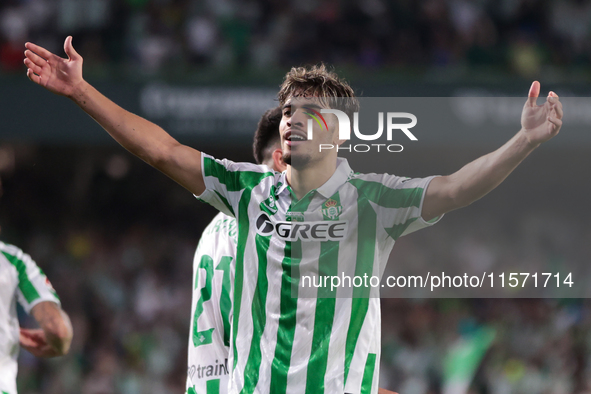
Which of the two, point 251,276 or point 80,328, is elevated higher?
point 80,328

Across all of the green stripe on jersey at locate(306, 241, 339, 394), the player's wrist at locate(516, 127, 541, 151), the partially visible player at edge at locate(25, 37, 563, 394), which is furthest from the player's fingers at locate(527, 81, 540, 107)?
the green stripe on jersey at locate(306, 241, 339, 394)

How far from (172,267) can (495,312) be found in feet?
16.4

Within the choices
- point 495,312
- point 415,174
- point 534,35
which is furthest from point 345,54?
point 415,174

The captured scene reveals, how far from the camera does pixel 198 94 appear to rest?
11031 millimetres

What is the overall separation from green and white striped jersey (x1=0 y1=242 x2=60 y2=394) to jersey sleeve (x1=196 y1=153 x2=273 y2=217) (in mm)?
1727

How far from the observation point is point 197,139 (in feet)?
37.4

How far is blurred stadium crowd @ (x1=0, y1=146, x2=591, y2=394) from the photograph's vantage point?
5797 millimetres

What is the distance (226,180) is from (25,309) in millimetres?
1918

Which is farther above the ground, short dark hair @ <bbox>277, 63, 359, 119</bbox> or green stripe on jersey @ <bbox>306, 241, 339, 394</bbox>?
short dark hair @ <bbox>277, 63, 359, 119</bbox>

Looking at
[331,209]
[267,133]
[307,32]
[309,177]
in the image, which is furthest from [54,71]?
[307,32]

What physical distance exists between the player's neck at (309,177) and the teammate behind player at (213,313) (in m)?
0.79

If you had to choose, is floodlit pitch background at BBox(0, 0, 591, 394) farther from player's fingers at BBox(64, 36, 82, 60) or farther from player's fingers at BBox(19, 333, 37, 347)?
player's fingers at BBox(64, 36, 82, 60)

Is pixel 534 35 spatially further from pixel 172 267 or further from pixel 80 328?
pixel 80 328

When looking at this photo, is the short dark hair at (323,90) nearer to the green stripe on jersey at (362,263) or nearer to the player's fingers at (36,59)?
the green stripe on jersey at (362,263)
